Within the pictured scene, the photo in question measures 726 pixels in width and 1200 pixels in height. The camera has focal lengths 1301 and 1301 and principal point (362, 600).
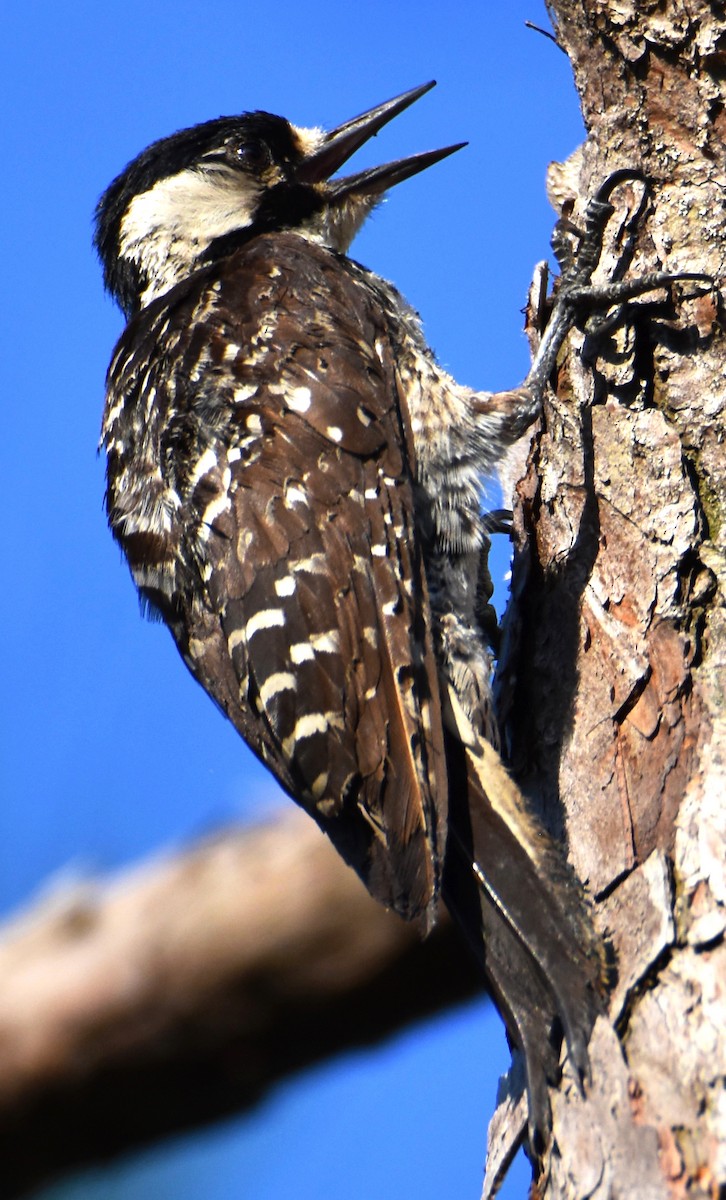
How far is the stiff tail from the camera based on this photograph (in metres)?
2.00

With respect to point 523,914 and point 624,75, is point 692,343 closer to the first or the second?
point 624,75

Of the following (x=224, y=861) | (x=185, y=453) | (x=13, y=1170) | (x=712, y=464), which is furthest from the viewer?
(x=224, y=861)

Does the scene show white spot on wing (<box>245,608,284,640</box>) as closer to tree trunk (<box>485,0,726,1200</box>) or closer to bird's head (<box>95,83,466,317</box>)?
tree trunk (<box>485,0,726,1200</box>)

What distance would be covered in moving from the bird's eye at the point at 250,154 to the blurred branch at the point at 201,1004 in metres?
1.93

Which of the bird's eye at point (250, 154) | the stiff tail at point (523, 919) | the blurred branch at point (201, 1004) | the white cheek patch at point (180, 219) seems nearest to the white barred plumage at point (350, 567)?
the stiff tail at point (523, 919)

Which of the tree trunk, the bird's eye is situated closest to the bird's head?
the bird's eye

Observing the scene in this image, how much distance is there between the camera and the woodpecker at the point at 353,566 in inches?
87.0

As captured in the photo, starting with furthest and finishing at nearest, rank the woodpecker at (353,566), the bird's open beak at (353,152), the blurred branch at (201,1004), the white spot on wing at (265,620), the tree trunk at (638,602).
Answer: the bird's open beak at (353,152), the blurred branch at (201,1004), the white spot on wing at (265,620), the woodpecker at (353,566), the tree trunk at (638,602)

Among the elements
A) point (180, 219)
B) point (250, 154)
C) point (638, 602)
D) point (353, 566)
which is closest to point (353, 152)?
point (250, 154)

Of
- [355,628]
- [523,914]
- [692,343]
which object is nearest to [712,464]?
[692,343]

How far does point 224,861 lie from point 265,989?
350 mm

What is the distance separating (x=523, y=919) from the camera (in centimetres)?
213

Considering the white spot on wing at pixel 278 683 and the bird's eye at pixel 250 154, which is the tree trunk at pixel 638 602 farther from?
the bird's eye at pixel 250 154

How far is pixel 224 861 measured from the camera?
11.0 ft
